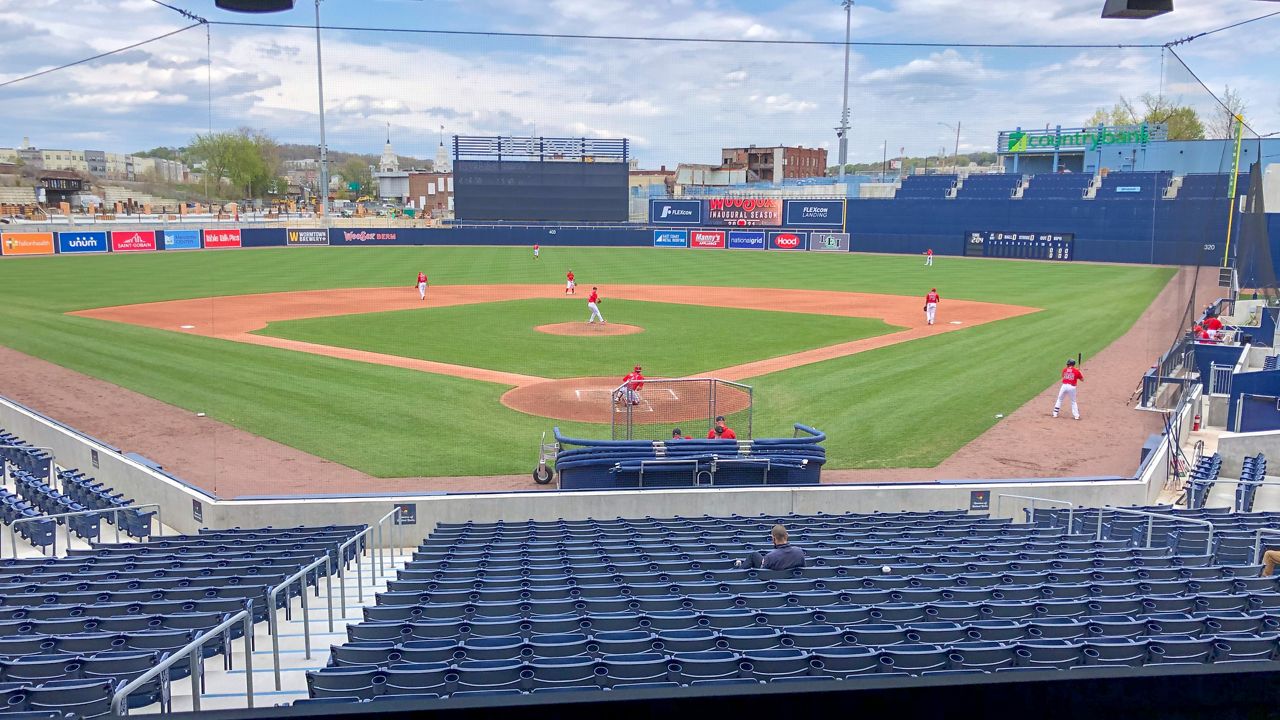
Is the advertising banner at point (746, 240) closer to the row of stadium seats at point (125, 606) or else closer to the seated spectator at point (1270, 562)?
the row of stadium seats at point (125, 606)

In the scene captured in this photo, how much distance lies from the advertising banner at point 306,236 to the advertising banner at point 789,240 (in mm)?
32939

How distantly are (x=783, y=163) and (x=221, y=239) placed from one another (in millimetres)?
42290

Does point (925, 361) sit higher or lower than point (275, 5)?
lower

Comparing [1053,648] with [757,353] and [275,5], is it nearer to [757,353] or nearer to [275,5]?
[275,5]

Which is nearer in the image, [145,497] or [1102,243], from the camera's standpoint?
[145,497]

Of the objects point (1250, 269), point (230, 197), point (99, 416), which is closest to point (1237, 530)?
point (99, 416)

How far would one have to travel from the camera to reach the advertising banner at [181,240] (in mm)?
60125

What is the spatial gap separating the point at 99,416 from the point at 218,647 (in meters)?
14.0

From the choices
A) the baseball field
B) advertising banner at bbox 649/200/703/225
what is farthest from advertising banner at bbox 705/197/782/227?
the baseball field

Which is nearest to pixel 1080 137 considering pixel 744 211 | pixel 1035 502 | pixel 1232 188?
pixel 744 211

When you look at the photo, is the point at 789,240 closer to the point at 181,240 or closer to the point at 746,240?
the point at 746,240

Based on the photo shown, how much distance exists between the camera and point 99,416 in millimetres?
18016

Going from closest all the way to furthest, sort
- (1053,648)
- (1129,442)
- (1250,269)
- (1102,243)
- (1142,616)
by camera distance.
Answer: (1053,648), (1142,616), (1129,442), (1250,269), (1102,243)

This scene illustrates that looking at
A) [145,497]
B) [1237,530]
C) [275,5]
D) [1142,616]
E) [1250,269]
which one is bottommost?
[145,497]
